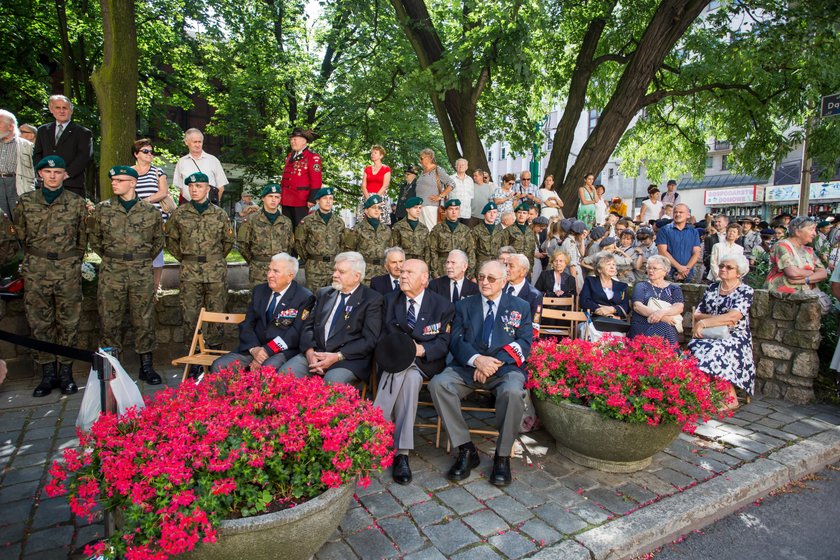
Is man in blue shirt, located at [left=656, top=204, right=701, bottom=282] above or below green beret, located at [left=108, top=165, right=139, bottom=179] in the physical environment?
below

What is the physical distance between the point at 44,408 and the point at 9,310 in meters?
1.58

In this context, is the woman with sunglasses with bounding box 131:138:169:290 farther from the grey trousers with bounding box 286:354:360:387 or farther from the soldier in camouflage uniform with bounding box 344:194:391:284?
the grey trousers with bounding box 286:354:360:387

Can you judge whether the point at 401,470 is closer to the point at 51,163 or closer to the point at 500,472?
the point at 500,472

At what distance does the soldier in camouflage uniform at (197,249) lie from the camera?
621 cm

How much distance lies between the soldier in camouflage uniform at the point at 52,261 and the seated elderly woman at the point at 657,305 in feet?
20.5

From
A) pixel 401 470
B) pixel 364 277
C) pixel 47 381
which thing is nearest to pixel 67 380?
pixel 47 381

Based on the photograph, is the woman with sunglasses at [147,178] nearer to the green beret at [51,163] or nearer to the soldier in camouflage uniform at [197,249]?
the soldier in camouflage uniform at [197,249]

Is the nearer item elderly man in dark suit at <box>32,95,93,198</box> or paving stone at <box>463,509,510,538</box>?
paving stone at <box>463,509,510,538</box>

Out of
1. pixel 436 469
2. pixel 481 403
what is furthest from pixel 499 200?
pixel 436 469

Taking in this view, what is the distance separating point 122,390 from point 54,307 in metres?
3.30

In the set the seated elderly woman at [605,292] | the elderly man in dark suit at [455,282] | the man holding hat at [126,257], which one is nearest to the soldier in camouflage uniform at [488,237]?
the seated elderly woman at [605,292]

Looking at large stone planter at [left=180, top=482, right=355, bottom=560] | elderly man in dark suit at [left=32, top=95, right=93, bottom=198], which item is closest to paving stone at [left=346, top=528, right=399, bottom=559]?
large stone planter at [left=180, top=482, right=355, bottom=560]

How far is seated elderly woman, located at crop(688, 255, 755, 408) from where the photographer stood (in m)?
5.54

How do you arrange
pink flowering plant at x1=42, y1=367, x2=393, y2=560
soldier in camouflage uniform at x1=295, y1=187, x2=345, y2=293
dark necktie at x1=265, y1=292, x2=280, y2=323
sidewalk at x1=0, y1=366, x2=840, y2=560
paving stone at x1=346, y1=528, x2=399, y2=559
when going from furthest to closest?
1. soldier in camouflage uniform at x1=295, y1=187, x2=345, y2=293
2. dark necktie at x1=265, y1=292, x2=280, y2=323
3. sidewalk at x1=0, y1=366, x2=840, y2=560
4. paving stone at x1=346, y1=528, x2=399, y2=559
5. pink flowering plant at x1=42, y1=367, x2=393, y2=560
